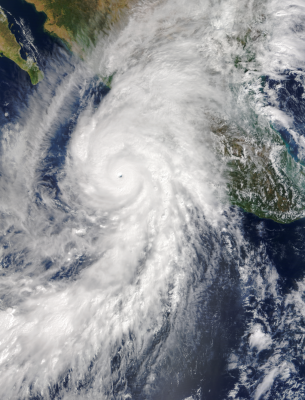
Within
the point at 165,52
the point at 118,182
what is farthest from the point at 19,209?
the point at 165,52

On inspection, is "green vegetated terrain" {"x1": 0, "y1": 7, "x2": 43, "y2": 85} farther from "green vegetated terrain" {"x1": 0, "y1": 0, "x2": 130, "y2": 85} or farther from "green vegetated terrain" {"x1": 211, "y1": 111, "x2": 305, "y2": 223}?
"green vegetated terrain" {"x1": 211, "y1": 111, "x2": 305, "y2": 223}

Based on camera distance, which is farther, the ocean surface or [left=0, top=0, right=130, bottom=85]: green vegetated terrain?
[left=0, top=0, right=130, bottom=85]: green vegetated terrain

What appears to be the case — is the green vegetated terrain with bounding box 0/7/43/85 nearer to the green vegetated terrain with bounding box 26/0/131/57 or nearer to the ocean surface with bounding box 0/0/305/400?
the ocean surface with bounding box 0/0/305/400

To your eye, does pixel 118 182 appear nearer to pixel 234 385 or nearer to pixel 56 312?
pixel 56 312

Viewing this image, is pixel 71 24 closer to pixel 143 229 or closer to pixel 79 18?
pixel 79 18

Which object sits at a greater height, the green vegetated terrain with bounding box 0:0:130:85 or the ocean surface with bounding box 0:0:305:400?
the green vegetated terrain with bounding box 0:0:130:85

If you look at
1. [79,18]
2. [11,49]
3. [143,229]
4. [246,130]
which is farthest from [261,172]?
[11,49]

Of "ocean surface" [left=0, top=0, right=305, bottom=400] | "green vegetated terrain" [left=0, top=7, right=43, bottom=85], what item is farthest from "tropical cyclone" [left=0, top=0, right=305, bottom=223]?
"ocean surface" [left=0, top=0, right=305, bottom=400]
